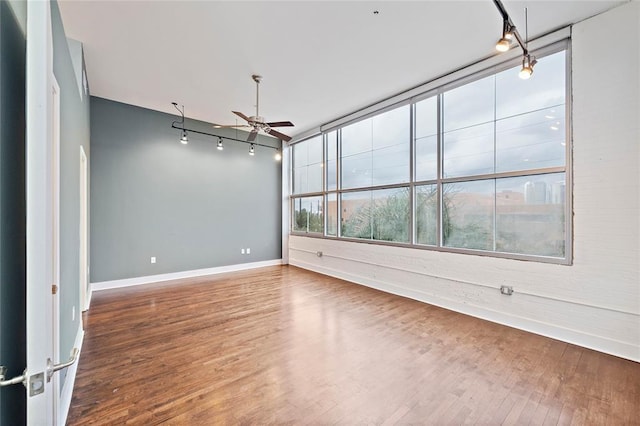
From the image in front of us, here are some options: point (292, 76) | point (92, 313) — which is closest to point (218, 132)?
point (292, 76)

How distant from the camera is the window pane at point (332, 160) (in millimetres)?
6375

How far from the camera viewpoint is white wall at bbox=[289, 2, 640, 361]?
107 inches

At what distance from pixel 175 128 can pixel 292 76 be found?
314 centimetres

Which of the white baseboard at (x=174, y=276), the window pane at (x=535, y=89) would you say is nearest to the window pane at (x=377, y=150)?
the window pane at (x=535, y=89)

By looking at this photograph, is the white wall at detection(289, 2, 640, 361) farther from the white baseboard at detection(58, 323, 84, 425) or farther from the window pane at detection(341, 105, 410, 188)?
the white baseboard at detection(58, 323, 84, 425)

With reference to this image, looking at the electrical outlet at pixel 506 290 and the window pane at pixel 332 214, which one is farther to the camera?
the window pane at pixel 332 214

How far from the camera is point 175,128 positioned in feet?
19.2

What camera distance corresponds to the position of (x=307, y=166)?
7.30m

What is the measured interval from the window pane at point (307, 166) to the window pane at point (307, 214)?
0.88 feet

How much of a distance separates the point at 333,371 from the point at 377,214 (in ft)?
11.3

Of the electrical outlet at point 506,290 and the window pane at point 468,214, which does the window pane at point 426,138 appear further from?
the electrical outlet at point 506,290

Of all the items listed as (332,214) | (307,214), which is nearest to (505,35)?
(332,214)

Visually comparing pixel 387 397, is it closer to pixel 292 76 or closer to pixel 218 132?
pixel 292 76

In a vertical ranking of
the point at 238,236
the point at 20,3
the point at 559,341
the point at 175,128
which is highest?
the point at 175,128
